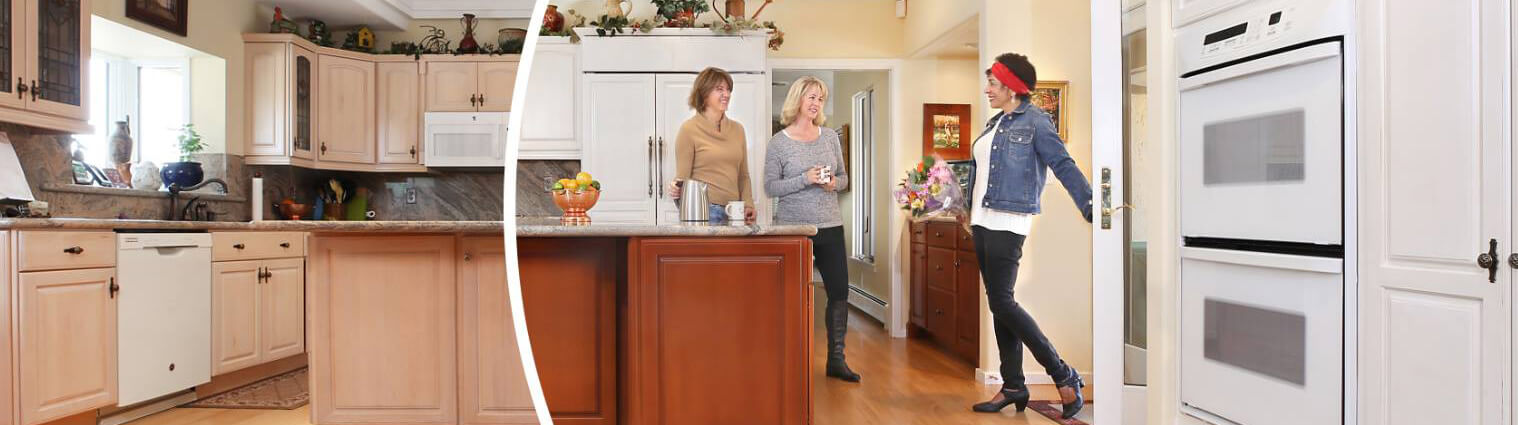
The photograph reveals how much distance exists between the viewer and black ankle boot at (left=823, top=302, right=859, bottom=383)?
3793 millimetres

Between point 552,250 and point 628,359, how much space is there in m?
0.42

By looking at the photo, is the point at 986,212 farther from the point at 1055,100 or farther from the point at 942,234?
the point at 942,234

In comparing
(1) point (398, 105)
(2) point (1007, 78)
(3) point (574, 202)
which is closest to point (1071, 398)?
(2) point (1007, 78)

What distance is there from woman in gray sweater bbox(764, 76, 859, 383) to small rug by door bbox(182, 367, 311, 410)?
2037 mm

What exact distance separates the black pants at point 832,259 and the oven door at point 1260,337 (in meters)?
1.38

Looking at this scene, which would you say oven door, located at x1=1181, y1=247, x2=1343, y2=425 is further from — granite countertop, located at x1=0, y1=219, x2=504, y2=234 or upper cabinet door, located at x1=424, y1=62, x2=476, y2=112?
upper cabinet door, located at x1=424, y1=62, x2=476, y2=112

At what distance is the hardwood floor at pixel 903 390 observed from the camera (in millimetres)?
3117

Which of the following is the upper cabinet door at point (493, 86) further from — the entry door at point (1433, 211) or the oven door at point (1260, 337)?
the entry door at point (1433, 211)

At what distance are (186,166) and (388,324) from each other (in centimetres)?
209

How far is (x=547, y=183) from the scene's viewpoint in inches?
207

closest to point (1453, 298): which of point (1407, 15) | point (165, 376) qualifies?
point (1407, 15)

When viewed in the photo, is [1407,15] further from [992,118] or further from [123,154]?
[123,154]

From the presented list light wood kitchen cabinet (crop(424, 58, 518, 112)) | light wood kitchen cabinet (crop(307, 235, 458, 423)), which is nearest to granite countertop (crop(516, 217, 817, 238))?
light wood kitchen cabinet (crop(307, 235, 458, 423))

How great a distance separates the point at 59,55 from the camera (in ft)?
10.6
